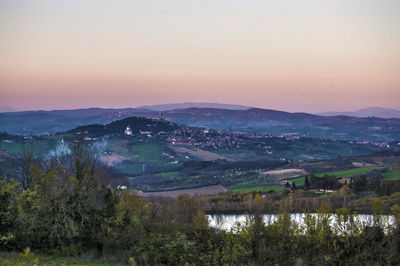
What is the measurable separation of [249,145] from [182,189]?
81.2 metres

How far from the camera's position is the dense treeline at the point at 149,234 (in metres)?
17.4

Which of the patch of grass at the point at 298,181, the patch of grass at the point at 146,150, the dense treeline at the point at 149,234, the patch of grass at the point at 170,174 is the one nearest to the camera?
the dense treeline at the point at 149,234

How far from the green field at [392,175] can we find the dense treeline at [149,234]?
6765 centimetres

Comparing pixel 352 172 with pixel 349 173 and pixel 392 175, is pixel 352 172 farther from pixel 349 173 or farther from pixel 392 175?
pixel 392 175

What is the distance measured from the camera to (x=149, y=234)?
19.9 m

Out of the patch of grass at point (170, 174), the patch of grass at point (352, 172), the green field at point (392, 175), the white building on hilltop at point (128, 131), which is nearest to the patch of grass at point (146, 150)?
the white building on hilltop at point (128, 131)

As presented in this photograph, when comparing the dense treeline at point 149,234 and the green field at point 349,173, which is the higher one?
the dense treeline at point 149,234

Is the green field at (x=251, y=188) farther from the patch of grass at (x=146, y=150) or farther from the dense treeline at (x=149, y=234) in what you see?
the dense treeline at (x=149, y=234)

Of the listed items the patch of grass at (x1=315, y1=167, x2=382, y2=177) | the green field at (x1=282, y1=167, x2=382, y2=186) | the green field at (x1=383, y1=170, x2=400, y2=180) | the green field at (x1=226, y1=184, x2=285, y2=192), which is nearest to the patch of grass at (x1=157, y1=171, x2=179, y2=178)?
the green field at (x1=226, y1=184, x2=285, y2=192)

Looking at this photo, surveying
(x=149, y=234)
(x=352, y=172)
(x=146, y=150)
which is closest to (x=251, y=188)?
(x=352, y=172)

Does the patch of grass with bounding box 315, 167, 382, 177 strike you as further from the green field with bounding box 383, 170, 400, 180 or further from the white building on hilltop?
the white building on hilltop

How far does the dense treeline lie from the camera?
17.4m

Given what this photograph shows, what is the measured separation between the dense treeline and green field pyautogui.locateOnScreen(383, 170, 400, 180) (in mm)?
67651

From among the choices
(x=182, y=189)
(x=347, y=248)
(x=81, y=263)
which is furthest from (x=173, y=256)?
(x=182, y=189)
